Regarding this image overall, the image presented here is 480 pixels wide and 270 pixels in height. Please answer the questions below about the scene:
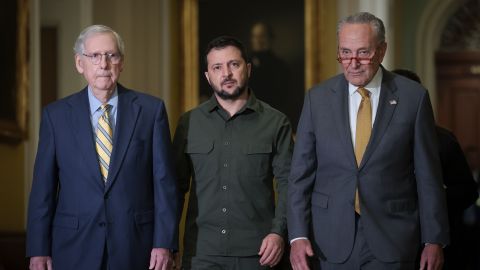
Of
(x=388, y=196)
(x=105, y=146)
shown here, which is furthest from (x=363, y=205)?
(x=105, y=146)

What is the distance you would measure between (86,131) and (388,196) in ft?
4.51

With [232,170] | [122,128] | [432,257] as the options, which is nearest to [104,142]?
[122,128]

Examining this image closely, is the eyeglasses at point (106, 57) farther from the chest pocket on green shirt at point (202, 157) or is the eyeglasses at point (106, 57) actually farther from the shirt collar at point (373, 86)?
the shirt collar at point (373, 86)

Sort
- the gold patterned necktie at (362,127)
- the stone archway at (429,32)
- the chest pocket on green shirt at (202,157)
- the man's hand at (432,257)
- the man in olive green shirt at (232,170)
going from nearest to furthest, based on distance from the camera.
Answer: the man's hand at (432,257), the gold patterned necktie at (362,127), the man in olive green shirt at (232,170), the chest pocket on green shirt at (202,157), the stone archway at (429,32)

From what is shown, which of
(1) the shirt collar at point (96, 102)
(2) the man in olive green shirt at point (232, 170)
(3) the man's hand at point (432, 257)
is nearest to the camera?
(3) the man's hand at point (432, 257)

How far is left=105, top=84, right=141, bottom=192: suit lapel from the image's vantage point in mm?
4566

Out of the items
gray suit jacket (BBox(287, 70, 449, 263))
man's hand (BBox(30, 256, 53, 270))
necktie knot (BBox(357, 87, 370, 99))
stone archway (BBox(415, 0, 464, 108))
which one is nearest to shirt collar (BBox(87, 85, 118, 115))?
man's hand (BBox(30, 256, 53, 270))

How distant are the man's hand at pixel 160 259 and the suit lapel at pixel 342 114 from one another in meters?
0.92

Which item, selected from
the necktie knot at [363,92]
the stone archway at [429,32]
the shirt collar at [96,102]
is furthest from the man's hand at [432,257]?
the stone archway at [429,32]

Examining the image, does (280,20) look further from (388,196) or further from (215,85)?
(388,196)

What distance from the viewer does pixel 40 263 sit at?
4547 mm

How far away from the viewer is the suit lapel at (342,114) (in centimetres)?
447

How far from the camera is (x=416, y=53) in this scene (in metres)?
13.1

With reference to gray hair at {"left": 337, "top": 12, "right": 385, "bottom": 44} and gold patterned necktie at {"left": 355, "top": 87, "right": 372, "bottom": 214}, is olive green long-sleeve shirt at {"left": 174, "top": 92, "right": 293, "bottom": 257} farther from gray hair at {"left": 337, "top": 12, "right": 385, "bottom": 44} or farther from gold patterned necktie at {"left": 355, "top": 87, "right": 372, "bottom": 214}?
gray hair at {"left": 337, "top": 12, "right": 385, "bottom": 44}
